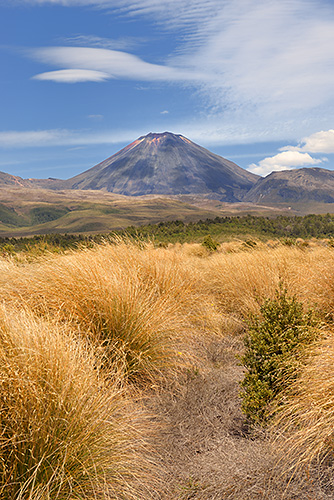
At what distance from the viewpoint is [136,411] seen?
3.21 meters

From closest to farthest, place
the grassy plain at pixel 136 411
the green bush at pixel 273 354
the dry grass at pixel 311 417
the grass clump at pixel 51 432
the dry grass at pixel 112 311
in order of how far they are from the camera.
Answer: the grass clump at pixel 51 432 < the grassy plain at pixel 136 411 < the dry grass at pixel 311 417 < the green bush at pixel 273 354 < the dry grass at pixel 112 311

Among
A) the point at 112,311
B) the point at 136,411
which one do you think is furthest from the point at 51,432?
the point at 112,311

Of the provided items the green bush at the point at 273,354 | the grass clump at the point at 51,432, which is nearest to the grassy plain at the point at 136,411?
the grass clump at the point at 51,432

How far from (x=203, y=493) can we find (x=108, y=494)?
609mm

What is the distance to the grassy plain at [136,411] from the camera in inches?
88.7

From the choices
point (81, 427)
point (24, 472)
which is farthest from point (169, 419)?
point (24, 472)

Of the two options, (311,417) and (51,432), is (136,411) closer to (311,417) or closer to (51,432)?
(51,432)

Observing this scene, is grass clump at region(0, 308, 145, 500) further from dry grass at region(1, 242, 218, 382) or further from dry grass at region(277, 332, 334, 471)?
dry grass at region(277, 332, 334, 471)

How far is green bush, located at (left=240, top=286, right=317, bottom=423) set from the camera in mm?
3154

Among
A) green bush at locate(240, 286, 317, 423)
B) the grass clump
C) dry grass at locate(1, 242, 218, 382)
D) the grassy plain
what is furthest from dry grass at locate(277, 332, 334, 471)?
dry grass at locate(1, 242, 218, 382)

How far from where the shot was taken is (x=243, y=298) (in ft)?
20.6

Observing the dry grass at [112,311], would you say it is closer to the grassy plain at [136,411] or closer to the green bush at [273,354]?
the grassy plain at [136,411]

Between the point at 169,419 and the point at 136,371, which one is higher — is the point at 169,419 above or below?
below

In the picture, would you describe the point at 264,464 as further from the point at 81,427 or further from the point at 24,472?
the point at 24,472
